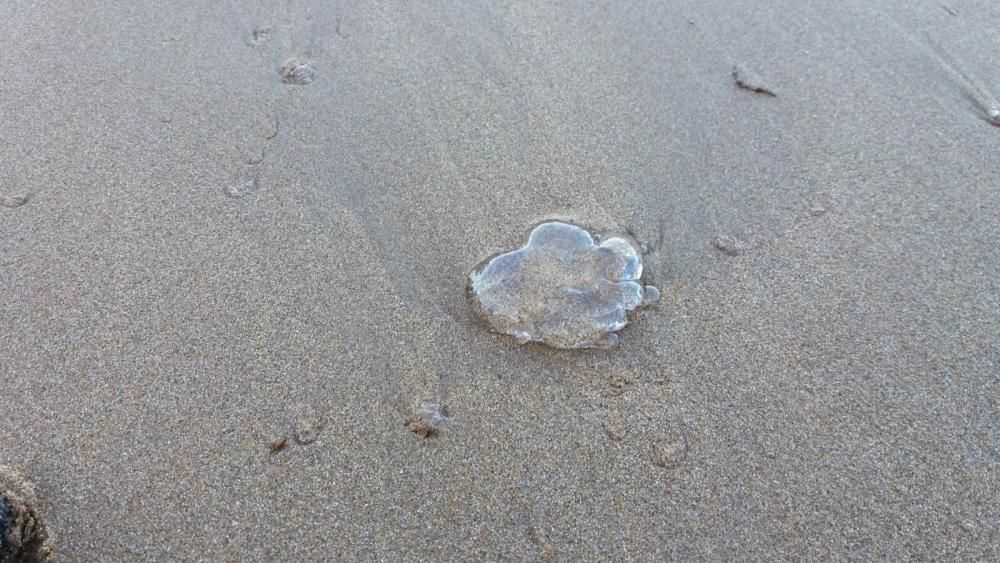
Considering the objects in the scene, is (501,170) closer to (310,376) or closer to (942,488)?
(310,376)

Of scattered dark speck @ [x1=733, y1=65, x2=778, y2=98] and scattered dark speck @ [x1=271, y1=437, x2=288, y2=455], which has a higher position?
scattered dark speck @ [x1=733, y1=65, x2=778, y2=98]

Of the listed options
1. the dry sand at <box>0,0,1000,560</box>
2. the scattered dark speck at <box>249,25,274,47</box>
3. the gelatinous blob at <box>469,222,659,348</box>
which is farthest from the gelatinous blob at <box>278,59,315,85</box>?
the gelatinous blob at <box>469,222,659,348</box>

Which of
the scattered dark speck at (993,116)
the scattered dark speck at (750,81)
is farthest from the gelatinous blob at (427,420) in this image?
the scattered dark speck at (993,116)

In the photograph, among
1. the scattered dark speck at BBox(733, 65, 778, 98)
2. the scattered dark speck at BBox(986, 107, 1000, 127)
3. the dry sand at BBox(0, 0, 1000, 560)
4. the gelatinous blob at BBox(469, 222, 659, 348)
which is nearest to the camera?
the dry sand at BBox(0, 0, 1000, 560)

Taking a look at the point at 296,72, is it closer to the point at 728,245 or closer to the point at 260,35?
the point at 260,35

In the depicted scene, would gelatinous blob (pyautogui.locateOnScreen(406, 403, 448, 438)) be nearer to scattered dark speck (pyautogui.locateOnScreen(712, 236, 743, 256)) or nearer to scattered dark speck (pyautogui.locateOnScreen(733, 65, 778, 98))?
scattered dark speck (pyautogui.locateOnScreen(712, 236, 743, 256))

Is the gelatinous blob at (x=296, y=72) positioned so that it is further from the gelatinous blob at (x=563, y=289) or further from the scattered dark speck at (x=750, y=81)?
the scattered dark speck at (x=750, y=81)
